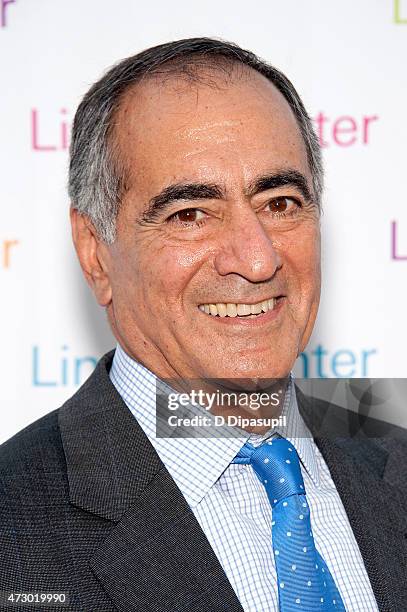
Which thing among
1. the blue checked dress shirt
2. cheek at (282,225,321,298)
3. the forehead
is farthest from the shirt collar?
the forehead

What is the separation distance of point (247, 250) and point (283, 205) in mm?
186

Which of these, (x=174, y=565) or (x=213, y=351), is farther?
(x=213, y=351)

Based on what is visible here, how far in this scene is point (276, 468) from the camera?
1746mm

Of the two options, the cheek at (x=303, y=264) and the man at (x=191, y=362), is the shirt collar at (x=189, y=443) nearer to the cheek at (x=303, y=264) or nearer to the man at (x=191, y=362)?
the man at (x=191, y=362)

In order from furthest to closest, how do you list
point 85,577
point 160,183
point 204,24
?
point 204,24
point 160,183
point 85,577

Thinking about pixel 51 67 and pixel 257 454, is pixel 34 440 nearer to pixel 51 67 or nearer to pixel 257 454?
pixel 257 454

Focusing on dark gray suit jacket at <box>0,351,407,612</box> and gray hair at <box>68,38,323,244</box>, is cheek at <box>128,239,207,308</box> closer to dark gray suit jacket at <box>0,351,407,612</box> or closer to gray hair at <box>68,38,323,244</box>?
gray hair at <box>68,38,323,244</box>

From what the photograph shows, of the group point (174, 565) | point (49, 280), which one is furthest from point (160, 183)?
point (49, 280)

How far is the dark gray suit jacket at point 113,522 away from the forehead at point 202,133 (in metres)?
0.46

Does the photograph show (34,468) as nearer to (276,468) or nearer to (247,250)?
(276,468)

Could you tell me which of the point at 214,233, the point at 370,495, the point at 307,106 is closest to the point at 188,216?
the point at 214,233

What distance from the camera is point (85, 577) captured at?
5.09ft

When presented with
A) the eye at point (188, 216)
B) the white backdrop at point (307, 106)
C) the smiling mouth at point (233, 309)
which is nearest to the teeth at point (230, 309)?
the smiling mouth at point (233, 309)

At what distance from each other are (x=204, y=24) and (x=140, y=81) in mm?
791
